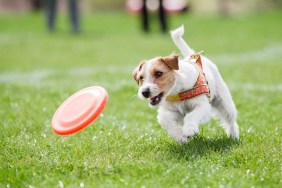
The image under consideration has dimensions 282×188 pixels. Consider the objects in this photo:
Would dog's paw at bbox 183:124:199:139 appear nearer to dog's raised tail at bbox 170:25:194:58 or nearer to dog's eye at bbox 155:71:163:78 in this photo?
dog's eye at bbox 155:71:163:78

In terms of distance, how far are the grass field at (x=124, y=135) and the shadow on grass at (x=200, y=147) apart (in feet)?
0.04

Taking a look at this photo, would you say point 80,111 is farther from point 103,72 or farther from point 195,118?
point 103,72

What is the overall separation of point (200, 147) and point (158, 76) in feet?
A: 3.05

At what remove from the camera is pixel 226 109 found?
6.37m

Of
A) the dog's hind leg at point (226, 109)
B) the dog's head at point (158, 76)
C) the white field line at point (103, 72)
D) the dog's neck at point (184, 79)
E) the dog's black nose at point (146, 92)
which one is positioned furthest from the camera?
the white field line at point (103, 72)

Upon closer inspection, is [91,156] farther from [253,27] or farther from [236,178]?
[253,27]

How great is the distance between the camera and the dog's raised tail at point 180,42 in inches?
243

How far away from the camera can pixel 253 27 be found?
2548 cm

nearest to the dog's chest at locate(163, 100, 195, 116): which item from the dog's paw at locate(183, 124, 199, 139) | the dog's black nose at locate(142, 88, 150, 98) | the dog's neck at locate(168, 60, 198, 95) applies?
the dog's neck at locate(168, 60, 198, 95)

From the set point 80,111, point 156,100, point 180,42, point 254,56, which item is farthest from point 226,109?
point 254,56

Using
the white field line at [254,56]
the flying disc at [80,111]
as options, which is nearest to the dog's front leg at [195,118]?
the flying disc at [80,111]

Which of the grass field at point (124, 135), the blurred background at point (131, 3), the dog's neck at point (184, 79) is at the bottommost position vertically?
the blurred background at point (131, 3)

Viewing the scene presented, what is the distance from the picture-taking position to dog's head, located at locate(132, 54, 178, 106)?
5.38 meters

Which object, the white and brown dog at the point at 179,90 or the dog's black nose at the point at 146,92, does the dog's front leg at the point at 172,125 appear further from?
the dog's black nose at the point at 146,92
